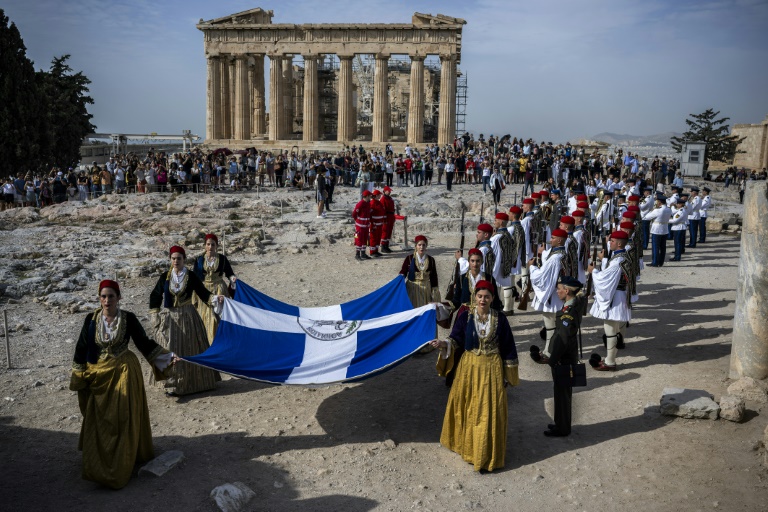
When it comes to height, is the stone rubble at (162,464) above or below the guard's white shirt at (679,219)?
below

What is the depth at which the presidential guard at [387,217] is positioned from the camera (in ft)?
61.8

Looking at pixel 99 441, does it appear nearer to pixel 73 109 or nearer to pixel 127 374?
pixel 127 374

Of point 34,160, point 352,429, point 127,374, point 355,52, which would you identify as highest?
point 355,52

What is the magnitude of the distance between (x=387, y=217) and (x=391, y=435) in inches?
449

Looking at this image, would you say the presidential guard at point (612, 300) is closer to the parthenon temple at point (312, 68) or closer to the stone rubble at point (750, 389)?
the stone rubble at point (750, 389)

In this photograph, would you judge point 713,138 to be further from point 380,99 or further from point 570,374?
point 570,374

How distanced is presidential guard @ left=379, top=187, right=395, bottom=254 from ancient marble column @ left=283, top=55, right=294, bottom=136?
34.7m

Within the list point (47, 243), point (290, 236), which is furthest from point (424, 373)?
point (47, 243)

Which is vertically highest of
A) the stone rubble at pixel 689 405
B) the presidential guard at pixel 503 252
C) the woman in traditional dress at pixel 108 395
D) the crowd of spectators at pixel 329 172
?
the crowd of spectators at pixel 329 172

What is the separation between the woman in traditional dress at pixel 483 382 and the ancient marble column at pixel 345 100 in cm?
4348

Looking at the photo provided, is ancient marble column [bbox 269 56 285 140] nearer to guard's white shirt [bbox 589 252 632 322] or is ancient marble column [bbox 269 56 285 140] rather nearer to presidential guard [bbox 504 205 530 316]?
presidential guard [bbox 504 205 530 316]

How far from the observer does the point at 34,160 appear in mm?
36469

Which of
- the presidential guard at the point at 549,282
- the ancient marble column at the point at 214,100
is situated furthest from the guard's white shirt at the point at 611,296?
the ancient marble column at the point at 214,100

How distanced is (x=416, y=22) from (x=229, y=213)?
29478 millimetres
